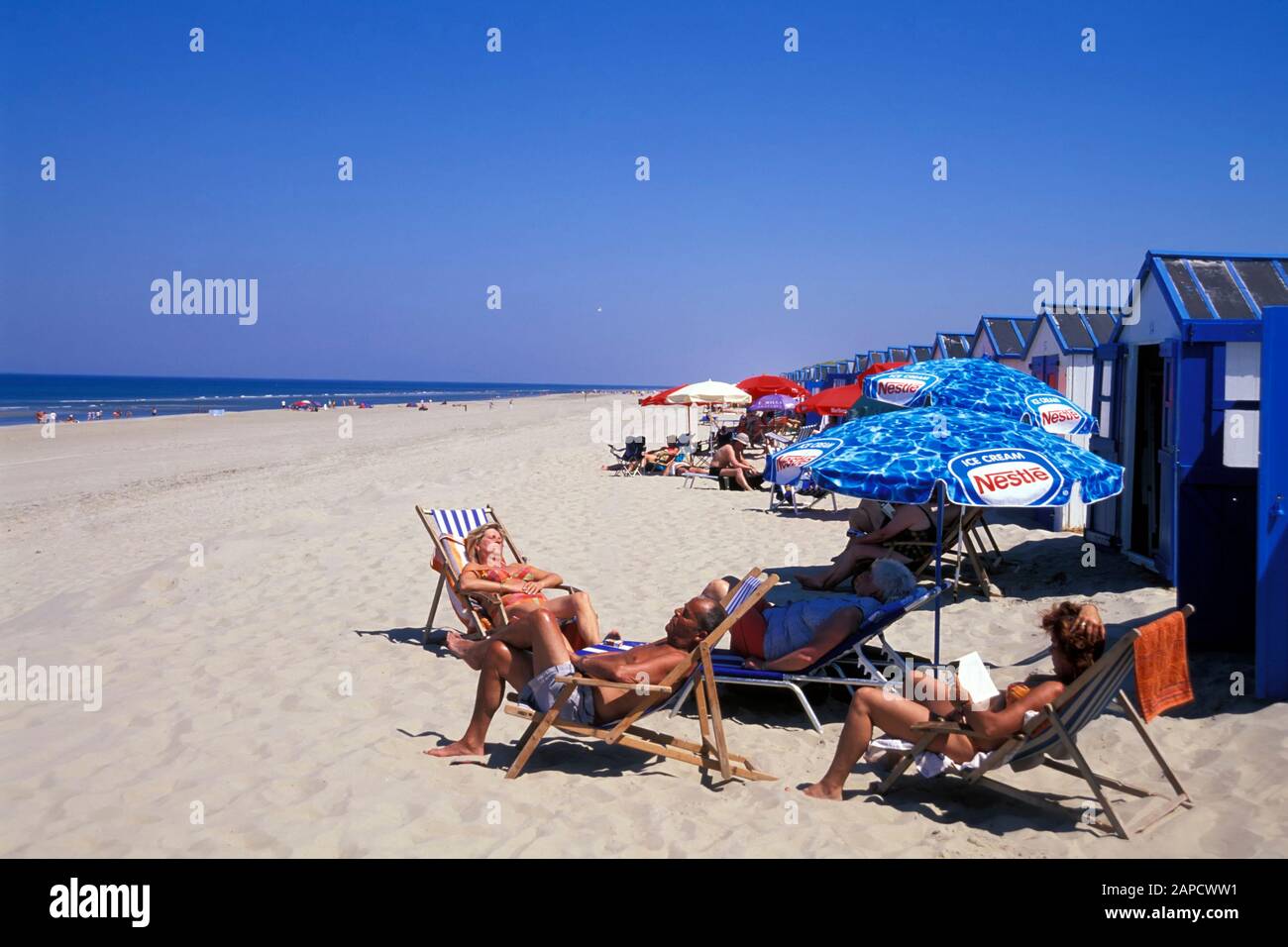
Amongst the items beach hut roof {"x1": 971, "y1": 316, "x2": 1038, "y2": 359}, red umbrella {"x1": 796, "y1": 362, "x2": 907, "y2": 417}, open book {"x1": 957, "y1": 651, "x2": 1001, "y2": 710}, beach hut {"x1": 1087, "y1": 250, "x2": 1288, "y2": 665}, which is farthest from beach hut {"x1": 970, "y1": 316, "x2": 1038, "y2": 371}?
open book {"x1": 957, "y1": 651, "x2": 1001, "y2": 710}

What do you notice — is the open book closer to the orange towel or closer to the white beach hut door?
the orange towel

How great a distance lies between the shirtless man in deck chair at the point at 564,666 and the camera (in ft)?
12.4

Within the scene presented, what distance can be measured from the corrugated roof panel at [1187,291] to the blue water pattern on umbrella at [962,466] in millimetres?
1614

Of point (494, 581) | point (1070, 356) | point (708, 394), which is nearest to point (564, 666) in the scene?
point (494, 581)

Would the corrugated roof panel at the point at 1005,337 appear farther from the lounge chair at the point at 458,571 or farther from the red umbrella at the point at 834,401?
the lounge chair at the point at 458,571

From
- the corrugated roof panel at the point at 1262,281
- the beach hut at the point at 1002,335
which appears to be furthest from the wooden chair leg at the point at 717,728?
the beach hut at the point at 1002,335

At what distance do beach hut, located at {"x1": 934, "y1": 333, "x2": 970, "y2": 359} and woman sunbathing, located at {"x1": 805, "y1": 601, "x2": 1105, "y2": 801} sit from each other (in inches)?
555

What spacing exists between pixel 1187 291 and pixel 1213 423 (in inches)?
46.5

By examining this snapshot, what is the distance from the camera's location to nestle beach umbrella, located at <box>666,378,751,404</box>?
1734 centimetres

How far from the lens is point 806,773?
3.84m

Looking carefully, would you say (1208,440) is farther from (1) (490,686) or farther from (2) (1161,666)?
(1) (490,686)

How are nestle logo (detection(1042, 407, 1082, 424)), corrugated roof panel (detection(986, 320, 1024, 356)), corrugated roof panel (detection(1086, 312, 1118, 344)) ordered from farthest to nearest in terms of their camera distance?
corrugated roof panel (detection(986, 320, 1024, 356)), corrugated roof panel (detection(1086, 312, 1118, 344)), nestle logo (detection(1042, 407, 1082, 424))
